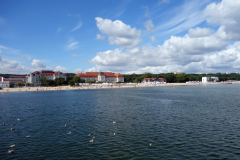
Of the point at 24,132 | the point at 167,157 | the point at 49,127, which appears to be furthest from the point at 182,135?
the point at 24,132

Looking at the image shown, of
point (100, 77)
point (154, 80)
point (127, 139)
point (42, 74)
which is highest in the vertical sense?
point (42, 74)

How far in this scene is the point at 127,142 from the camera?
49.3ft

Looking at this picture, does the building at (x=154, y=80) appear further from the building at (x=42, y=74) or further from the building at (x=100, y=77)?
the building at (x=42, y=74)

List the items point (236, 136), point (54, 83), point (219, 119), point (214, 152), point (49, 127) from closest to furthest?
point (214, 152) < point (236, 136) < point (49, 127) < point (219, 119) < point (54, 83)

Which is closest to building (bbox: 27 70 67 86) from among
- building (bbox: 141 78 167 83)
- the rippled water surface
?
building (bbox: 141 78 167 83)

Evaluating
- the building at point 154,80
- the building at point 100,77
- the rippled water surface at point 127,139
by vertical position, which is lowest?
the rippled water surface at point 127,139

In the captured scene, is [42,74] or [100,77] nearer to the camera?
[42,74]

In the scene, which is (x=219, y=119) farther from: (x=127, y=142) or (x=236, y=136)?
(x=127, y=142)

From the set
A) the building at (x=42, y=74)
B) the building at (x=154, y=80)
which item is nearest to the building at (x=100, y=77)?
the building at (x=42, y=74)

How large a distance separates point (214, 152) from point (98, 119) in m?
14.3

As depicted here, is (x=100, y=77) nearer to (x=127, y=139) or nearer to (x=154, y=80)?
(x=154, y=80)

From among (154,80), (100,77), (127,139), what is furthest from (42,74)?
(127,139)

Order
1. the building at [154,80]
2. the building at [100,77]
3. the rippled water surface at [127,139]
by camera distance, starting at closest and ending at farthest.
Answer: the rippled water surface at [127,139], the building at [154,80], the building at [100,77]

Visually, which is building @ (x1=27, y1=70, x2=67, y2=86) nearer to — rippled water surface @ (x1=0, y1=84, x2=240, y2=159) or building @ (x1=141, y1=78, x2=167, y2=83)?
building @ (x1=141, y1=78, x2=167, y2=83)
